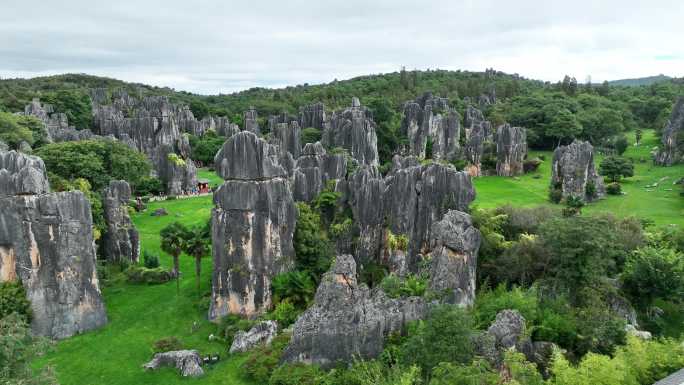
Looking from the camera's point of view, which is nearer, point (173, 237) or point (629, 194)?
point (173, 237)

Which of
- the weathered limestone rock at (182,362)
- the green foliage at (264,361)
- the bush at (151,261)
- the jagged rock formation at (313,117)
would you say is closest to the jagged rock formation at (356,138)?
the jagged rock formation at (313,117)

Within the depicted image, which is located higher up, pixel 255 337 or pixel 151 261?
pixel 151 261

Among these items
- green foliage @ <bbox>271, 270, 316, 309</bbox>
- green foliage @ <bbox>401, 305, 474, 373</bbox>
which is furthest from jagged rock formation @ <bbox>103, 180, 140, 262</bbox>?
green foliage @ <bbox>401, 305, 474, 373</bbox>

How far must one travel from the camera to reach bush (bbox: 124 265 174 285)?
32.9 metres

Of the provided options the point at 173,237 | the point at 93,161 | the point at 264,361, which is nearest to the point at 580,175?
the point at 173,237

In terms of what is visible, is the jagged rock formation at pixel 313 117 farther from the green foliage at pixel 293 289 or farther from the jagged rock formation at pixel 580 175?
the green foliage at pixel 293 289

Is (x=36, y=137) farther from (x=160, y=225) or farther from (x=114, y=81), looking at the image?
(x=114, y=81)

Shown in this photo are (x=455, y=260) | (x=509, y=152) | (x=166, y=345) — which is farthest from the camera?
(x=509, y=152)

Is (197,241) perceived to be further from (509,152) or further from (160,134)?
(160,134)

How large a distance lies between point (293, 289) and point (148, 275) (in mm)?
11095

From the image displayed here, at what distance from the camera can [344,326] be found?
20344 millimetres

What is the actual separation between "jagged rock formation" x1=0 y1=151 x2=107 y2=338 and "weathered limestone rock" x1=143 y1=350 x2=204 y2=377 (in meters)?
6.36

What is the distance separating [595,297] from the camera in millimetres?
22516

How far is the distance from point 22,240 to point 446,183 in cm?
2319
